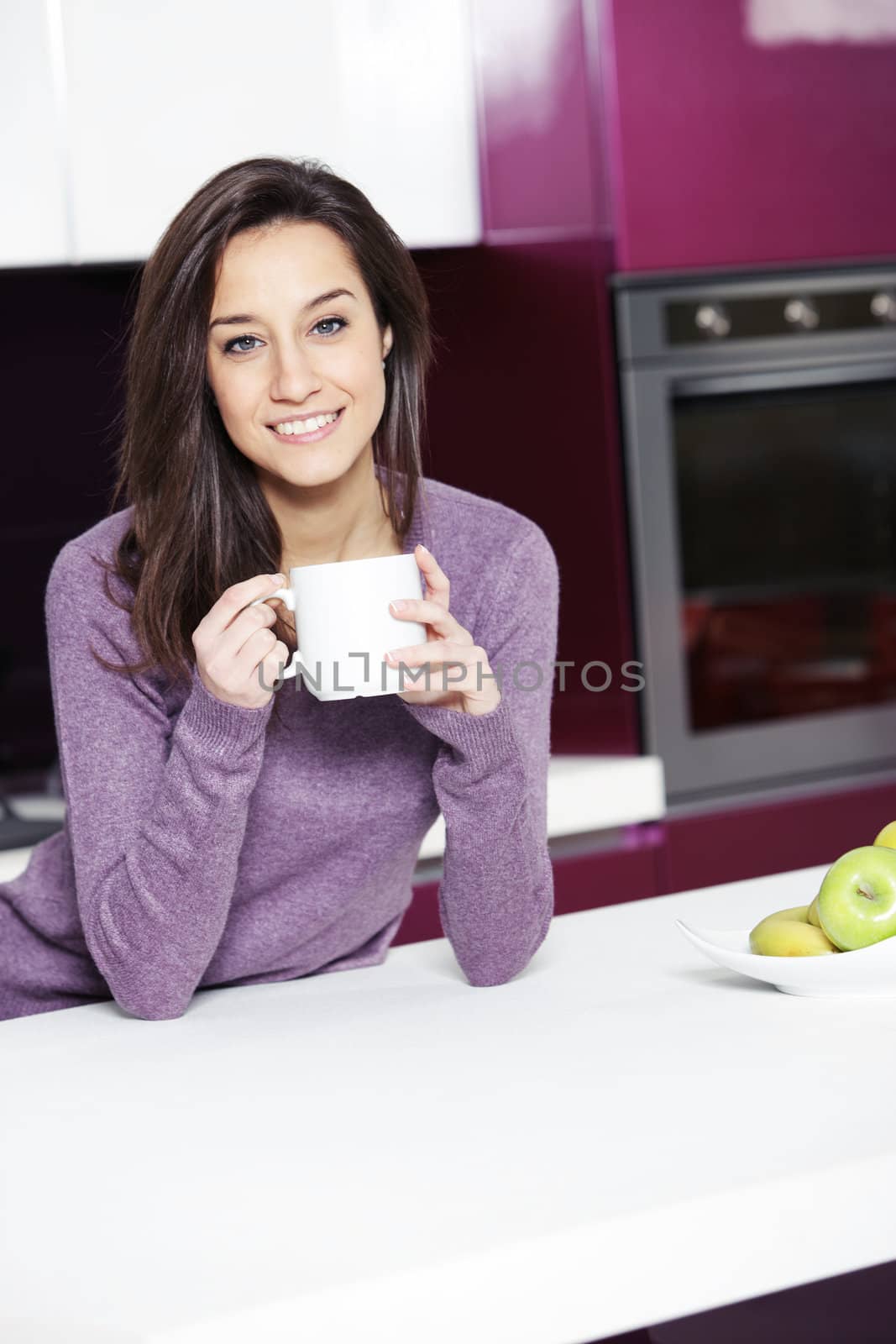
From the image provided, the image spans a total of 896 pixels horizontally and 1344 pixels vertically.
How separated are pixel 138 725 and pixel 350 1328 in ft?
2.07

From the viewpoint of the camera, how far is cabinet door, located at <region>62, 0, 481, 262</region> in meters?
2.02

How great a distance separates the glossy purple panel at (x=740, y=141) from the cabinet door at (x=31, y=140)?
2.31 feet

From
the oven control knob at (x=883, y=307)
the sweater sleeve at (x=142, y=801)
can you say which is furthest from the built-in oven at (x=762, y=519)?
the sweater sleeve at (x=142, y=801)

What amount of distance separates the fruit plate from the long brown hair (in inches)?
18.6

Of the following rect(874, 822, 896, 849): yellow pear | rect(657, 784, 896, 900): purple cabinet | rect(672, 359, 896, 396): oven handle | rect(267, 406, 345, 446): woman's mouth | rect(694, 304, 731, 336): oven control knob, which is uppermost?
rect(694, 304, 731, 336): oven control knob

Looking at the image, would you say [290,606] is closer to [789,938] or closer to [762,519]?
[789,938]

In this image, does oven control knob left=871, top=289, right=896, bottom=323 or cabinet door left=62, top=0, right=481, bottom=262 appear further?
oven control knob left=871, top=289, right=896, bottom=323

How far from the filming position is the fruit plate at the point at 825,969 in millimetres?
945

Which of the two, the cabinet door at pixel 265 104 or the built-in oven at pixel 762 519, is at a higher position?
the cabinet door at pixel 265 104

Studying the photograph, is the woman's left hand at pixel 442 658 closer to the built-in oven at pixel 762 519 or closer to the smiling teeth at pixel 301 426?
the smiling teeth at pixel 301 426

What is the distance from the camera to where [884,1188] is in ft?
2.35

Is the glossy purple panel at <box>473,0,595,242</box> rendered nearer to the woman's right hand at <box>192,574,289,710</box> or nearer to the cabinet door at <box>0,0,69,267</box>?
the cabinet door at <box>0,0,69,267</box>

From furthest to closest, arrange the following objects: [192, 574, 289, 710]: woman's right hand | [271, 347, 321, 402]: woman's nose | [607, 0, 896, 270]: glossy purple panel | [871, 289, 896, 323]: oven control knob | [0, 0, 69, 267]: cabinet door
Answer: [871, 289, 896, 323]: oven control knob
[607, 0, 896, 270]: glossy purple panel
[0, 0, 69, 267]: cabinet door
[271, 347, 321, 402]: woman's nose
[192, 574, 289, 710]: woman's right hand

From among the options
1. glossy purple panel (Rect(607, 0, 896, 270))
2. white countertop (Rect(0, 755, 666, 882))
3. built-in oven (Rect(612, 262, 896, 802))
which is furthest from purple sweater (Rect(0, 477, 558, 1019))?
glossy purple panel (Rect(607, 0, 896, 270))
